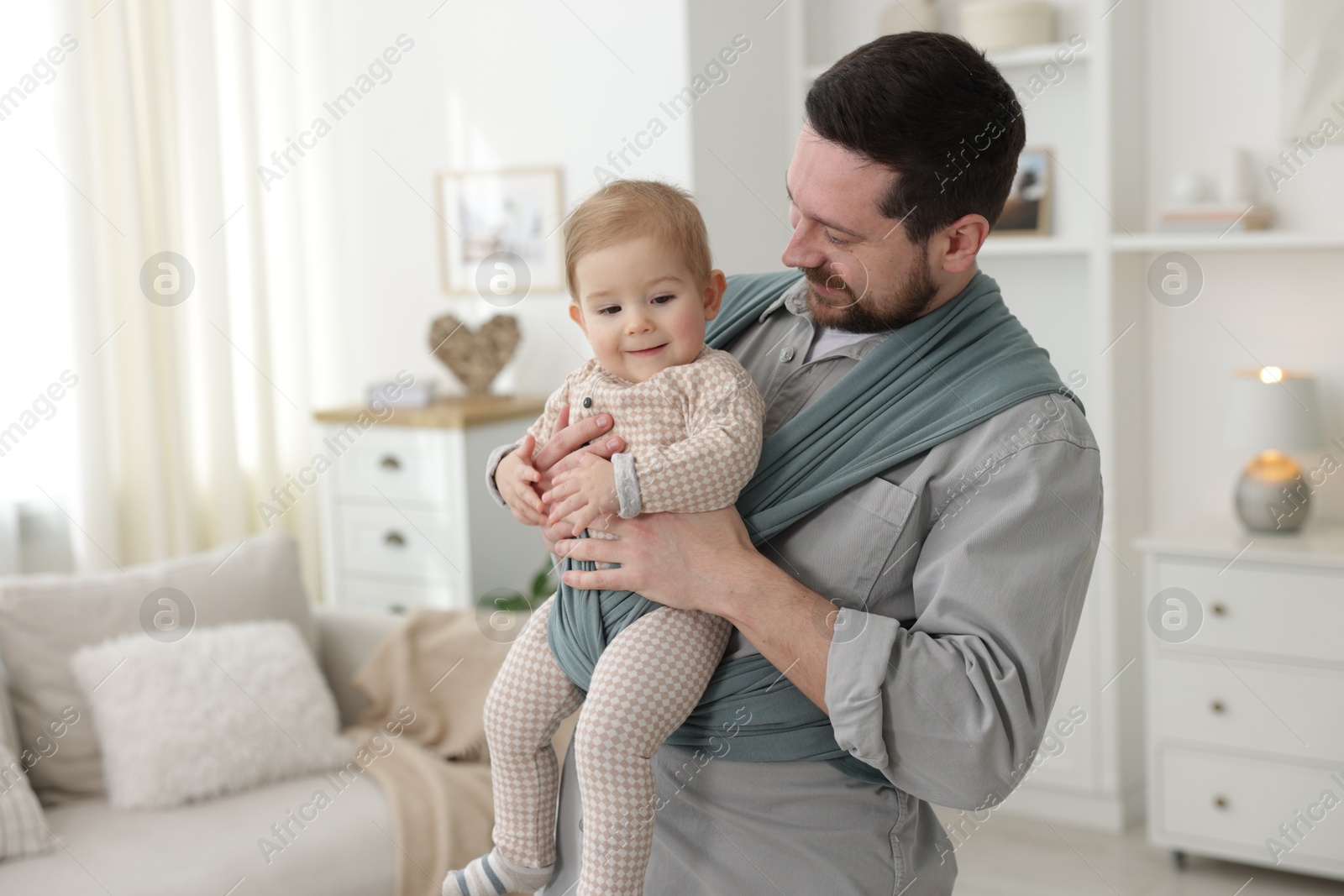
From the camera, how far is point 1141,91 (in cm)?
334

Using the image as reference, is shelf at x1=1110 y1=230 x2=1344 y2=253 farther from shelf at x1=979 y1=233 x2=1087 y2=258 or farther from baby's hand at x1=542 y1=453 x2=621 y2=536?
baby's hand at x1=542 y1=453 x2=621 y2=536

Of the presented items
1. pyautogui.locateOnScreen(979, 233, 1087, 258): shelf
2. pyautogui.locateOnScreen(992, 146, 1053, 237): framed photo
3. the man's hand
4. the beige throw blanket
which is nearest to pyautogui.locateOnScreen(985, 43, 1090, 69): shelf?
pyautogui.locateOnScreen(992, 146, 1053, 237): framed photo

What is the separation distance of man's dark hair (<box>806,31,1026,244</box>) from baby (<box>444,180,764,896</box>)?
20 centimetres

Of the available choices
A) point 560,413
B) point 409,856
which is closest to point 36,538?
point 409,856

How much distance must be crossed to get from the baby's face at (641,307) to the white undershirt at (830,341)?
13 centimetres

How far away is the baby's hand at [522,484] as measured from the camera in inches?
50.7

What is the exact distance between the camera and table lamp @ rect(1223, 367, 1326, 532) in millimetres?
3021

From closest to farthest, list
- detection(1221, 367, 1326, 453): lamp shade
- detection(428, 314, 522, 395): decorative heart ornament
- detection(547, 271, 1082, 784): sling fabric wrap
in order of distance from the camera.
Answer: detection(547, 271, 1082, 784): sling fabric wrap, detection(1221, 367, 1326, 453): lamp shade, detection(428, 314, 522, 395): decorative heart ornament

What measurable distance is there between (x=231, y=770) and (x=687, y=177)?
193cm

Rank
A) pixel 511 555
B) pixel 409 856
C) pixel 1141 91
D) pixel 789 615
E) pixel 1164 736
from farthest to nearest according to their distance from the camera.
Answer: pixel 511 555
pixel 1141 91
pixel 1164 736
pixel 409 856
pixel 789 615

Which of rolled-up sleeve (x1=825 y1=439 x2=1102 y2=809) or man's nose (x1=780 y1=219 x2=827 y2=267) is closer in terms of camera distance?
A: rolled-up sleeve (x1=825 y1=439 x2=1102 y2=809)

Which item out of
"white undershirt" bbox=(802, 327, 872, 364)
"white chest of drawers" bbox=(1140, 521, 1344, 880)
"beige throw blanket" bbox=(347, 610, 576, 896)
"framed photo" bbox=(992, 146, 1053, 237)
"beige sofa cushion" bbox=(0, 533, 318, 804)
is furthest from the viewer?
"framed photo" bbox=(992, 146, 1053, 237)

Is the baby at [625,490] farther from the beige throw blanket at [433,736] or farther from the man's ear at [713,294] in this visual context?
the beige throw blanket at [433,736]

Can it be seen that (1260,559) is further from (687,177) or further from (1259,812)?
(687,177)
